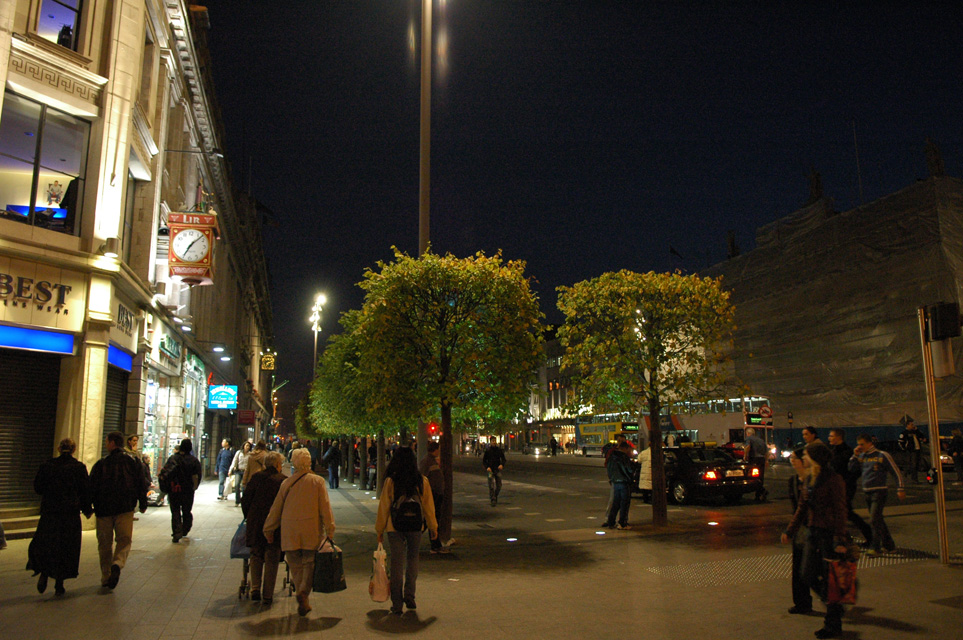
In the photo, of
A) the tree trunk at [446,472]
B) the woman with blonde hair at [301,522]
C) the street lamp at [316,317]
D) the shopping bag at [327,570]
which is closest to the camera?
the shopping bag at [327,570]

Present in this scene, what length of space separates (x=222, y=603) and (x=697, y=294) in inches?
406

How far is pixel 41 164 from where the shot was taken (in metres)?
13.2

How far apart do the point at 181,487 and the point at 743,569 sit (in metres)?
9.17

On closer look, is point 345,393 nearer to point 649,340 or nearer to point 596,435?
point 649,340

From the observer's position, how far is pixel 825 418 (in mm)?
37312

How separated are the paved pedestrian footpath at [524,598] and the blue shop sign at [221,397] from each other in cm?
1816

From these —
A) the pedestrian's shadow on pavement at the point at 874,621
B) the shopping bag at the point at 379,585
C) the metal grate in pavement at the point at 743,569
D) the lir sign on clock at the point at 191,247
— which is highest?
the lir sign on clock at the point at 191,247

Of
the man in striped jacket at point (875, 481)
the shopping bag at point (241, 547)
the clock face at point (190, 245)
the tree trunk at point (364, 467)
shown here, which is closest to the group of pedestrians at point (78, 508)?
the shopping bag at point (241, 547)

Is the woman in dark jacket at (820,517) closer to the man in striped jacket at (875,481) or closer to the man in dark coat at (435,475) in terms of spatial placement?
the man in striped jacket at (875,481)

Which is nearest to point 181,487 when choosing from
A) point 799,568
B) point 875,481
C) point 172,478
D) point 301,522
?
point 172,478

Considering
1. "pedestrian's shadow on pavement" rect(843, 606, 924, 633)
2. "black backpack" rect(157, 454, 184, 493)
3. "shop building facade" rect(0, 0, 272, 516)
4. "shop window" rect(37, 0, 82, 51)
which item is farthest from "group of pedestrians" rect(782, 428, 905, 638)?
"shop window" rect(37, 0, 82, 51)

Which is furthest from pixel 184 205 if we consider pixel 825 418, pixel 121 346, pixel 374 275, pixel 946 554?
pixel 825 418

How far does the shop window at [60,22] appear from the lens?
524 inches

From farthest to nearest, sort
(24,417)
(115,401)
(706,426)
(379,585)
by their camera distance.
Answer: (706,426)
(115,401)
(24,417)
(379,585)
